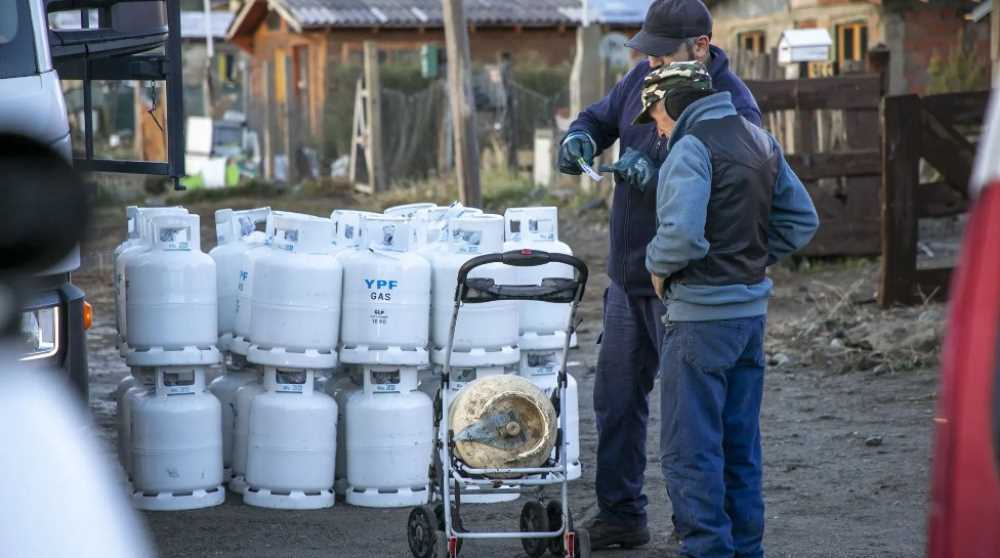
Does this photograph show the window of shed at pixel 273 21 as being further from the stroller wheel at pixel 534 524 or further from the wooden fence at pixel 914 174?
the stroller wheel at pixel 534 524

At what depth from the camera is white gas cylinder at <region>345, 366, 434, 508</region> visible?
21.4 feet

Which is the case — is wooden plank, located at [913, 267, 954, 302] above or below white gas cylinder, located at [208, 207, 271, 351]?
below

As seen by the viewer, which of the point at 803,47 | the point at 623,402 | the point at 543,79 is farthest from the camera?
the point at 543,79

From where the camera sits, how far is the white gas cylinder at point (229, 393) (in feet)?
22.6

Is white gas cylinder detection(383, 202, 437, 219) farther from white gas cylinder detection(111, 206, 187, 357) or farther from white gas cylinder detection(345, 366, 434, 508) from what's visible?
white gas cylinder detection(111, 206, 187, 357)

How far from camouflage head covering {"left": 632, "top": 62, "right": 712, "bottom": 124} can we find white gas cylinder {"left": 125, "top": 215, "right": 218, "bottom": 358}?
7.55ft

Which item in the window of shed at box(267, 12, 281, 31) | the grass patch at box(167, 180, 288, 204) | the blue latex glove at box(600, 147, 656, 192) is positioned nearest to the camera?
the blue latex glove at box(600, 147, 656, 192)

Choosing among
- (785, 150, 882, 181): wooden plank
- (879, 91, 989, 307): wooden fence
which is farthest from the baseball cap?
(785, 150, 882, 181): wooden plank

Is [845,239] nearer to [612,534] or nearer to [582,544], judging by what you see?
[612,534]

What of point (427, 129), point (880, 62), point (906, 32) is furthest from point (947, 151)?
point (427, 129)

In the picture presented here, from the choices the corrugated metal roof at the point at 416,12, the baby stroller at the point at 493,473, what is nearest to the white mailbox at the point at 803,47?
the baby stroller at the point at 493,473

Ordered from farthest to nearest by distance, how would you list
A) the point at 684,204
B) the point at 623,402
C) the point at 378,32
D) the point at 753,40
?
the point at 378,32 < the point at 753,40 < the point at 623,402 < the point at 684,204

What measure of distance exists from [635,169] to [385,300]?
139cm

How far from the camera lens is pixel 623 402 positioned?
19.3ft
